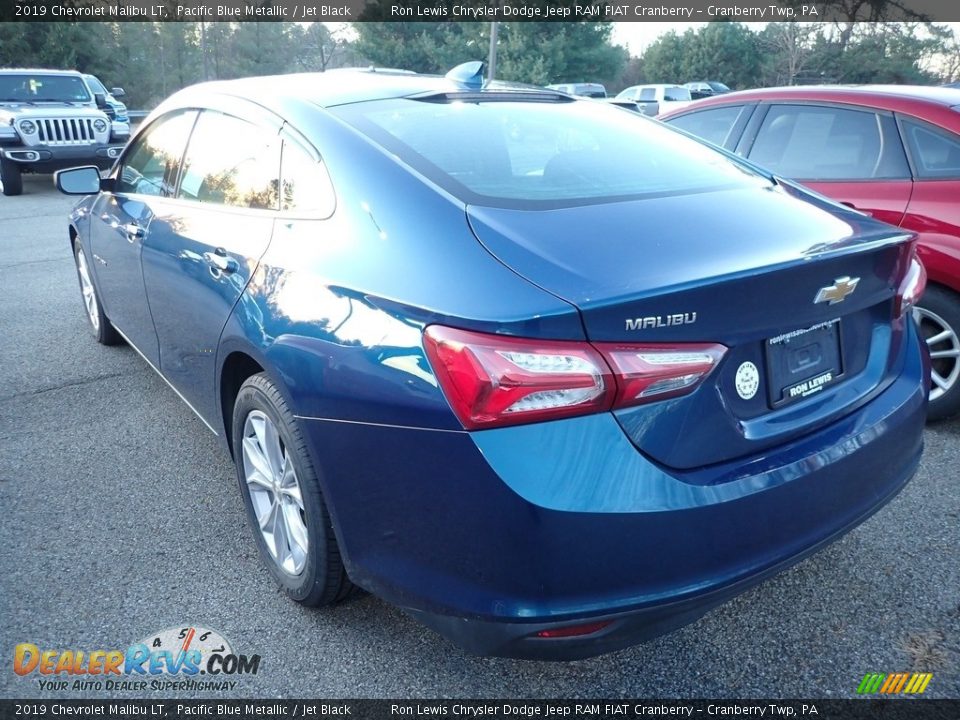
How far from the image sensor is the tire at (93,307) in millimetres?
4762

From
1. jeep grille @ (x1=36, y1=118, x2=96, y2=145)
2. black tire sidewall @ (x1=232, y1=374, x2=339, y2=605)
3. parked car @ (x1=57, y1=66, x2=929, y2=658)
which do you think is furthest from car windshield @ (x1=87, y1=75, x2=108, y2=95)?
black tire sidewall @ (x1=232, y1=374, x2=339, y2=605)

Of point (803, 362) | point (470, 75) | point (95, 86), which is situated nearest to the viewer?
point (803, 362)

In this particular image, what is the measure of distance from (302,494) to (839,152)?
344 cm

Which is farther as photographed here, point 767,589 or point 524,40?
point 524,40

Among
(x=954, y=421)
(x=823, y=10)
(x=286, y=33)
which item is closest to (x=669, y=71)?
(x=823, y=10)

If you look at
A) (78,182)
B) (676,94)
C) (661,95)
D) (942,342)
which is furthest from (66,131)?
(661,95)

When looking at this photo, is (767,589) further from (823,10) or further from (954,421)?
(823,10)

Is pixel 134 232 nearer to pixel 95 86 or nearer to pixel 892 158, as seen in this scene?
pixel 892 158

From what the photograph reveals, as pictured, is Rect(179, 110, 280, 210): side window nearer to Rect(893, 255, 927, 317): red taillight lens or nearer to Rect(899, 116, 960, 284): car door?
Rect(893, 255, 927, 317): red taillight lens

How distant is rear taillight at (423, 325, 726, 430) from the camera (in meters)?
1.66

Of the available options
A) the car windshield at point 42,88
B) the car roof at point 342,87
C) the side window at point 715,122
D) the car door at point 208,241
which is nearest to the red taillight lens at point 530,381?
the car door at point 208,241

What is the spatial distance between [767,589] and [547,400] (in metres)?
1.39

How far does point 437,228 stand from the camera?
1.94 meters

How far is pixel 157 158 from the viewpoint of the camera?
362 cm
